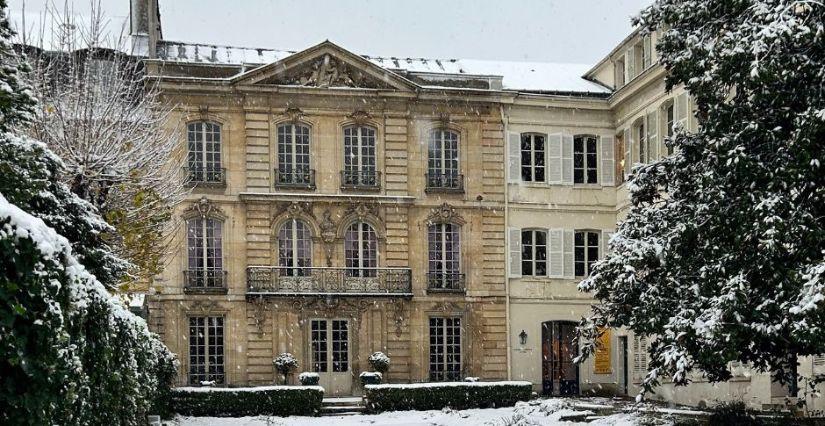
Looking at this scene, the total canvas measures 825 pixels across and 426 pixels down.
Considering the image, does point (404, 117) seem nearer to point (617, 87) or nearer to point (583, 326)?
point (617, 87)

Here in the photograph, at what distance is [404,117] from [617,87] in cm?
668

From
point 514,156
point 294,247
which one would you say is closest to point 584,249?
point 514,156

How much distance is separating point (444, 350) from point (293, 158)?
7.08 m

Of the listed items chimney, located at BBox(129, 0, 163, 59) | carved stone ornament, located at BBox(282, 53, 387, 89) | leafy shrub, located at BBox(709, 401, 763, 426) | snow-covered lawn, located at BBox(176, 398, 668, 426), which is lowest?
snow-covered lawn, located at BBox(176, 398, 668, 426)

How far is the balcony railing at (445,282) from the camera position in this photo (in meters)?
28.0

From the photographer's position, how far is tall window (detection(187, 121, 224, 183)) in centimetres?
2702

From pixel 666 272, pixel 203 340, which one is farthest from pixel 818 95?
pixel 203 340

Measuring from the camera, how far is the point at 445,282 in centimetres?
2816

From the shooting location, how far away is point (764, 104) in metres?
12.7

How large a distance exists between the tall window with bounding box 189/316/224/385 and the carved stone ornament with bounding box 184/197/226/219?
2880mm

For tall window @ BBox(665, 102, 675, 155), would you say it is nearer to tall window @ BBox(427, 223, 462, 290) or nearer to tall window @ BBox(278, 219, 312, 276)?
tall window @ BBox(427, 223, 462, 290)

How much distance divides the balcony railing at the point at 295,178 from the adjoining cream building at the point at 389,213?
1.7 inches

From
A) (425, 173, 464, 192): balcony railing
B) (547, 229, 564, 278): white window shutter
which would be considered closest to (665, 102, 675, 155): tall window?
(547, 229, 564, 278): white window shutter

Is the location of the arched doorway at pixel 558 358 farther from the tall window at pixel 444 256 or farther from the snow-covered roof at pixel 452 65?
the snow-covered roof at pixel 452 65
